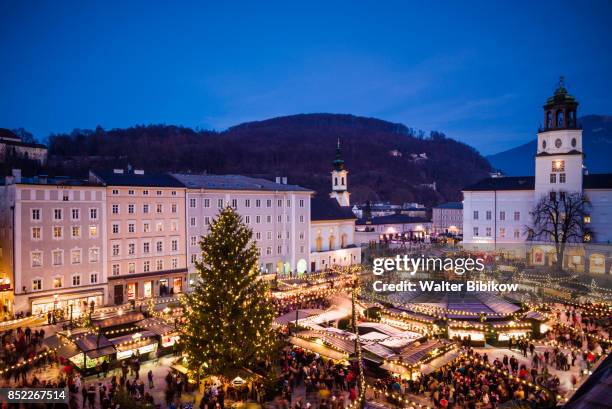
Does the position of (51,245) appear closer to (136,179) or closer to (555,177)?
(136,179)

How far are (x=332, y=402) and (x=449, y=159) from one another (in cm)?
16902

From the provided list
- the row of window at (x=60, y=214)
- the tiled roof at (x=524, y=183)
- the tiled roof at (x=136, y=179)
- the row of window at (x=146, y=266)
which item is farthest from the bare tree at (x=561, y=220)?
the row of window at (x=60, y=214)

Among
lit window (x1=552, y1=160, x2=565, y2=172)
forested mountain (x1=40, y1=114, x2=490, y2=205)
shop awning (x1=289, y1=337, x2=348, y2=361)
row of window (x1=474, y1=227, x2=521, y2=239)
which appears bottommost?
shop awning (x1=289, y1=337, x2=348, y2=361)

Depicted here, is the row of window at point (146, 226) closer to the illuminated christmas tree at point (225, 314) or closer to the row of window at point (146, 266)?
the row of window at point (146, 266)

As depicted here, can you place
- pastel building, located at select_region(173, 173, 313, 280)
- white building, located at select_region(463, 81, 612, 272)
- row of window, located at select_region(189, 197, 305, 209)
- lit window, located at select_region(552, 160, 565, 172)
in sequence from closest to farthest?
row of window, located at select_region(189, 197, 305, 209)
pastel building, located at select_region(173, 173, 313, 280)
white building, located at select_region(463, 81, 612, 272)
lit window, located at select_region(552, 160, 565, 172)

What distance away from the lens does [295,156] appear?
420ft

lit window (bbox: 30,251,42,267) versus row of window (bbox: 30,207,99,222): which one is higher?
row of window (bbox: 30,207,99,222)

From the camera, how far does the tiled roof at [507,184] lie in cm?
5456

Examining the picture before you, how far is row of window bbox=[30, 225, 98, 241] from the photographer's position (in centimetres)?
3059

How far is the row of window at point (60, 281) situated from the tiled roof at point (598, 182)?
5289cm

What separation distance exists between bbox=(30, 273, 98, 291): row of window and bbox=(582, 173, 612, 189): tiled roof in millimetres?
52888

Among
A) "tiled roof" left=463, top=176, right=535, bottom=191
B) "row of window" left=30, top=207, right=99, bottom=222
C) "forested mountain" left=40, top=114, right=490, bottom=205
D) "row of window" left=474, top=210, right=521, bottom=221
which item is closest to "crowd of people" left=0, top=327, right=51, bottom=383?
"row of window" left=30, top=207, right=99, bottom=222

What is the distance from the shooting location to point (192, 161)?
85125mm

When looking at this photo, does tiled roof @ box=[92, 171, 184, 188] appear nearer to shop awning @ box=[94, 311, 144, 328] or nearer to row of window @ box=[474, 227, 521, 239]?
shop awning @ box=[94, 311, 144, 328]
